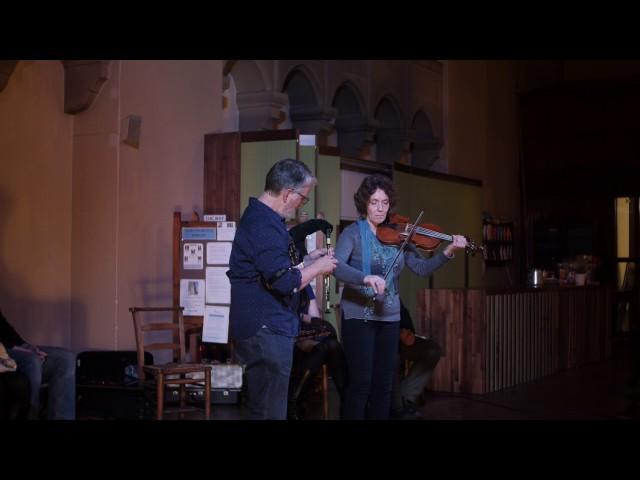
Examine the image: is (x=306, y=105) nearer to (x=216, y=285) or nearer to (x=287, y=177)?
(x=216, y=285)

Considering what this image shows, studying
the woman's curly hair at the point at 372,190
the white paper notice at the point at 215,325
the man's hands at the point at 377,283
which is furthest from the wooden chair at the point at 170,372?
the man's hands at the point at 377,283

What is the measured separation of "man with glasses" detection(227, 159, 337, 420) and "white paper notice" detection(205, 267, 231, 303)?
330 cm

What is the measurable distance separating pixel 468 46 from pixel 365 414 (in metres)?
1.89

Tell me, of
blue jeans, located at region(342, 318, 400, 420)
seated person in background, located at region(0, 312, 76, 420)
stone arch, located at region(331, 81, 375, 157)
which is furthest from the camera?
stone arch, located at region(331, 81, 375, 157)

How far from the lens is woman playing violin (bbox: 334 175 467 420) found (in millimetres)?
4434

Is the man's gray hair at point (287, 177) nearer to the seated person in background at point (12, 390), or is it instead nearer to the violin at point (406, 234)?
the violin at point (406, 234)

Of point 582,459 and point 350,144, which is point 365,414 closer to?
point 582,459

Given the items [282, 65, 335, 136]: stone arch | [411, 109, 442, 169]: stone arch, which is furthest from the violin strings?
[411, 109, 442, 169]: stone arch

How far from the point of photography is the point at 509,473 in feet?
10.9

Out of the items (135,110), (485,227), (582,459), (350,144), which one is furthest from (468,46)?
(485,227)

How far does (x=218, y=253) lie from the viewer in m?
7.05

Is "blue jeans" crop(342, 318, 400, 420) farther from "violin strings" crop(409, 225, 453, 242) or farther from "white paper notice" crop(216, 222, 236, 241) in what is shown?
"white paper notice" crop(216, 222, 236, 241)

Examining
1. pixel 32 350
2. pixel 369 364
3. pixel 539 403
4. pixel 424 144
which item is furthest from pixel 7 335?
pixel 424 144

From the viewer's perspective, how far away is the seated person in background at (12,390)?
16.2ft
